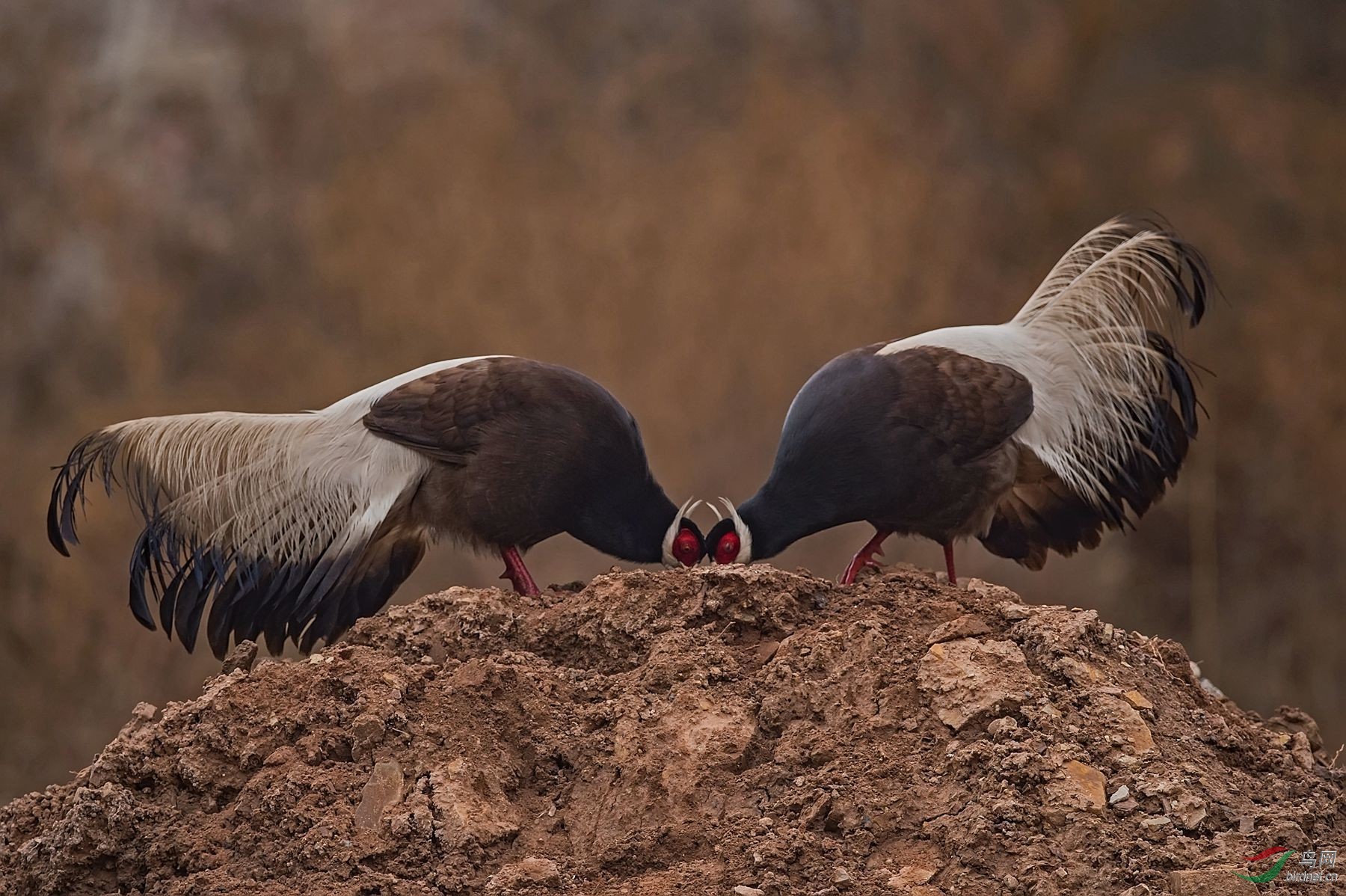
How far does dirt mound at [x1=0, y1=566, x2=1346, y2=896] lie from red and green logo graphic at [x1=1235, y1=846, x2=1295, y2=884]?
15 mm

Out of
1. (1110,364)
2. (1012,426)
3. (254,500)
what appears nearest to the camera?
(254,500)

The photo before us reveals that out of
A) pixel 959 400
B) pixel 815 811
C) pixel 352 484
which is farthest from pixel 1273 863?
pixel 352 484

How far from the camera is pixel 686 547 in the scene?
4309mm

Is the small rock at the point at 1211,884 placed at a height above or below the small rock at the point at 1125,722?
below

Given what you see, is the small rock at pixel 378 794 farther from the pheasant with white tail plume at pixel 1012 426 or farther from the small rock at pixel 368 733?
the pheasant with white tail plume at pixel 1012 426

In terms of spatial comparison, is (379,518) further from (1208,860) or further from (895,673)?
(1208,860)

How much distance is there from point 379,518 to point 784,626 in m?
1.73

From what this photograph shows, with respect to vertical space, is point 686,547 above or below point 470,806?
below

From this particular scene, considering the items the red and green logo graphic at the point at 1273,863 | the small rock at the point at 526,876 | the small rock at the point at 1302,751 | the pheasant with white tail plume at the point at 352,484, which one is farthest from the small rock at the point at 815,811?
the pheasant with white tail plume at the point at 352,484

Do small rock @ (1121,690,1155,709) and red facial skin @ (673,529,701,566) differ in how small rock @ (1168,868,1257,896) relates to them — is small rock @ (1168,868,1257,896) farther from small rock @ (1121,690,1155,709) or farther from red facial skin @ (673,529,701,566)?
red facial skin @ (673,529,701,566)

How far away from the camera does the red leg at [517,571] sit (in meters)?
4.24

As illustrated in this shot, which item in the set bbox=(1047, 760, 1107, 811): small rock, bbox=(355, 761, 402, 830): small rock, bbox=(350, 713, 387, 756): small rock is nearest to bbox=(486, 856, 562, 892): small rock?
bbox=(355, 761, 402, 830): small rock

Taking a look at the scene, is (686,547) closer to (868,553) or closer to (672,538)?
(672,538)

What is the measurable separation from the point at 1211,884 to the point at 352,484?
108 inches
